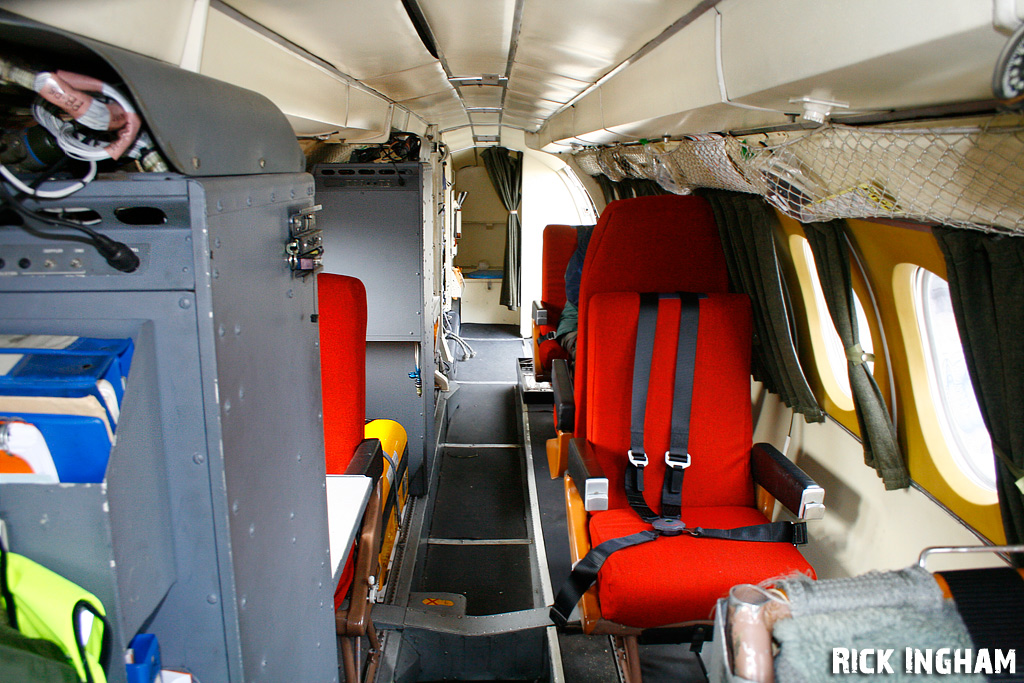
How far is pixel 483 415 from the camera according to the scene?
22.2ft

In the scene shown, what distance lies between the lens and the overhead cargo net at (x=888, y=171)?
1.38 m

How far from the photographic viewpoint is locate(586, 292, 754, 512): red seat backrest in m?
3.03

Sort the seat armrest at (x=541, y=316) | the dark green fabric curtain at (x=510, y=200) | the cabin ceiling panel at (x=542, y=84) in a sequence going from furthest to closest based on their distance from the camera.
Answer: the dark green fabric curtain at (x=510, y=200), the seat armrest at (x=541, y=316), the cabin ceiling panel at (x=542, y=84)

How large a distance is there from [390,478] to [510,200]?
7940 mm

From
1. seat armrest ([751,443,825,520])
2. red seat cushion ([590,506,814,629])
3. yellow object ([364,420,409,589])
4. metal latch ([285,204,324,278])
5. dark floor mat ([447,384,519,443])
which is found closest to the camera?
metal latch ([285,204,324,278])

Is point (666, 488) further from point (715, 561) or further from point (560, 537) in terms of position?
point (560, 537)

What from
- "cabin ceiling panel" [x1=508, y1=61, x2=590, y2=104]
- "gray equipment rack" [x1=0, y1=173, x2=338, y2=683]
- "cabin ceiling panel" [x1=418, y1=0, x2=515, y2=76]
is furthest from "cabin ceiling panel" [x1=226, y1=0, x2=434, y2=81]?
"gray equipment rack" [x1=0, y1=173, x2=338, y2=683]

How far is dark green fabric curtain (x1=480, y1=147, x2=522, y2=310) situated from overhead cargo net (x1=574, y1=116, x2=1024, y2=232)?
7632mm

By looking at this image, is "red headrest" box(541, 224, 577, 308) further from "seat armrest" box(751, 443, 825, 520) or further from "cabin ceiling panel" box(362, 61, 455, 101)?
"seat armrest" box(751, 443, 825, 520)

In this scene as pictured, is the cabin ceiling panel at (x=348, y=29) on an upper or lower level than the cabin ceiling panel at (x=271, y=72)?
upper

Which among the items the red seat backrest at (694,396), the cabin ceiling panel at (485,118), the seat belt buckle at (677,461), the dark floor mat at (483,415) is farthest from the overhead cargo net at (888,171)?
the cabin ceiling panel at (485,118)

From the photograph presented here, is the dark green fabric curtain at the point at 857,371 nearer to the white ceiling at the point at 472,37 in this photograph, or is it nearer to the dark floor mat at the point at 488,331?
the white ceiling at the point at 472,37

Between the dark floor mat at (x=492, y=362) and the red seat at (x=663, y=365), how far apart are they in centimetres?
469

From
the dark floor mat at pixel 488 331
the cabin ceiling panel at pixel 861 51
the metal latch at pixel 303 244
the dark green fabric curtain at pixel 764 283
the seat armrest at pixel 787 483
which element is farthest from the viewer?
the dark floor mat at pixel 488 331
